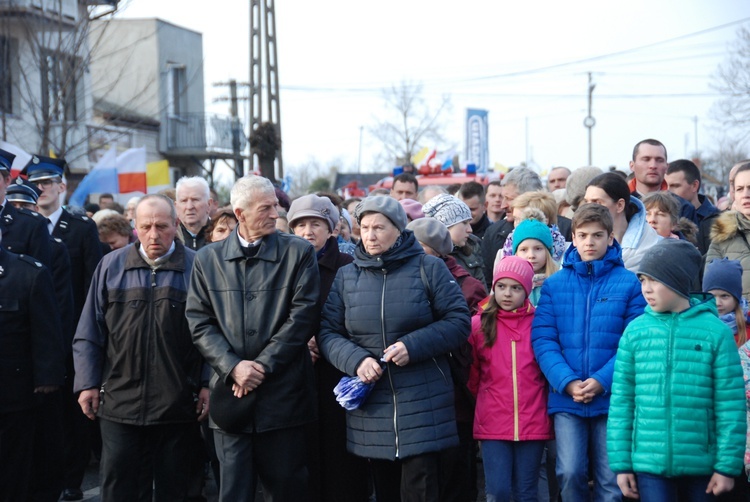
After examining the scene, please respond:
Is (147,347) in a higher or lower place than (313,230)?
lower

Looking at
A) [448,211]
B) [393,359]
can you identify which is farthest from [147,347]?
[448,211]

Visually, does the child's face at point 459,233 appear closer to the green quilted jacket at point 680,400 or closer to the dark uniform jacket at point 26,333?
the green quilted jacket at point 680,400

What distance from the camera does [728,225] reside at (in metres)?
6.56

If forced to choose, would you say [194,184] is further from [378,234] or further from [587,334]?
[587,334]

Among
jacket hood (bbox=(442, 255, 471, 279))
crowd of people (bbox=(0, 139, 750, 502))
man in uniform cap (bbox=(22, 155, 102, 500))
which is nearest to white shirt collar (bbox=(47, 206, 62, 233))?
man in uniform cap (bbox=(22, 155, 102, 500))

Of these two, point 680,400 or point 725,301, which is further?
point 725,301

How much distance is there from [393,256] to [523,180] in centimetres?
367

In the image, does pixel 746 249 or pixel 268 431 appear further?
pixel 746 249

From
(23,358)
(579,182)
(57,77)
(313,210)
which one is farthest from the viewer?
(57,77)

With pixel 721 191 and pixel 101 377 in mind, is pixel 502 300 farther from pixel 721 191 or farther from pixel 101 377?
pixel 721 191

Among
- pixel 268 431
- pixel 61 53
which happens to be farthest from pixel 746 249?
pixel 61 53

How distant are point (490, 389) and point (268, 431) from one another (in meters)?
1.43

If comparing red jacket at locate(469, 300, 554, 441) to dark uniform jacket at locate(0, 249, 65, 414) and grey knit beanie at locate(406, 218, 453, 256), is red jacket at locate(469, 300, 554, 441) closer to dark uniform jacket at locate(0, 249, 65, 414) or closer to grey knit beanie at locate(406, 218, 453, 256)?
grey knit beanie at locate(406, 218, 453, 256)

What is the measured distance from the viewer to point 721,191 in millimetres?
27578
